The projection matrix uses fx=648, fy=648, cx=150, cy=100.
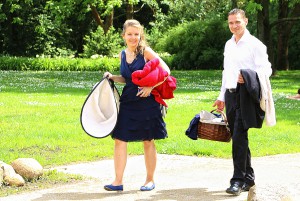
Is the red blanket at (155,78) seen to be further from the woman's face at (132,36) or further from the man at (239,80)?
the man at (239,80)

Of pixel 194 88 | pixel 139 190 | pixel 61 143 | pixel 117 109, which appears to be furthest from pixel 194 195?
pixel 194 88

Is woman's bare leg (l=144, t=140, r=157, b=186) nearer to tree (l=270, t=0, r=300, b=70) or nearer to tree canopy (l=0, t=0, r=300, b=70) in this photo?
tree (l=270, t=0, r=300, b=70)

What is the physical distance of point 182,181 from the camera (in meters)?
7.64

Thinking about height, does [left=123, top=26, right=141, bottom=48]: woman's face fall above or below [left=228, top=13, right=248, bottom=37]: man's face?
below

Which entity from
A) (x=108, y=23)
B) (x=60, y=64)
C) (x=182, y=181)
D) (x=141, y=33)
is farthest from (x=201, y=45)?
(x=141, y=33)

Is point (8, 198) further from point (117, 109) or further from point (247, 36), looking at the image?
point (247, 36)

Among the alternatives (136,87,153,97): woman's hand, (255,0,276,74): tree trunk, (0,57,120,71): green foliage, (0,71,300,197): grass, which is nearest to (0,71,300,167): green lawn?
(0,71,300,197): grass

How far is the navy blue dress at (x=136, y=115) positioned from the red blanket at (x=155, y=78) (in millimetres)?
126

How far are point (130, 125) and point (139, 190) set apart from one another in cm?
73

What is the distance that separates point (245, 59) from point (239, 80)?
0.34 metres

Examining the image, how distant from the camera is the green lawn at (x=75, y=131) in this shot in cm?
992

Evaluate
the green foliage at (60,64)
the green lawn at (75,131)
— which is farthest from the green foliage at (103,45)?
the green lawn at (75,131)

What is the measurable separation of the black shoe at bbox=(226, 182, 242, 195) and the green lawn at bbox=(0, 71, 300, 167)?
287 centimetres

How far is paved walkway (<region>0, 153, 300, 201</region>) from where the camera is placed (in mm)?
6809
